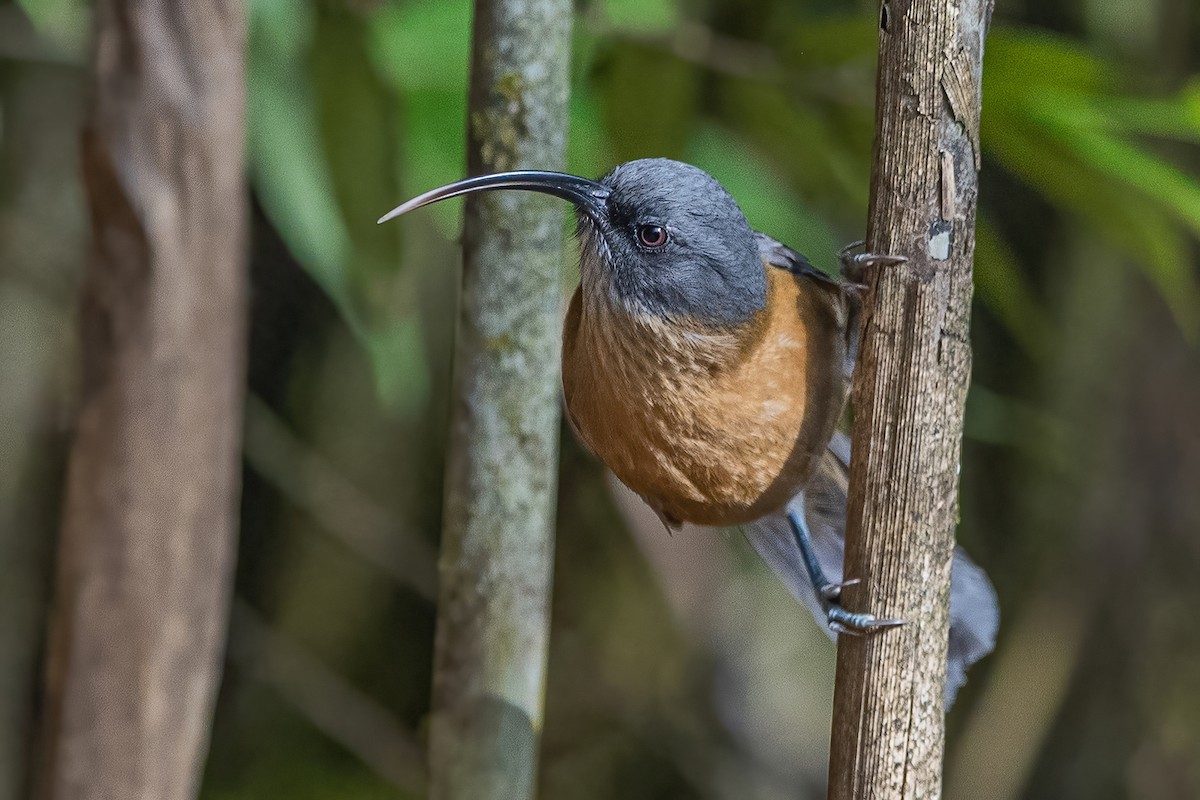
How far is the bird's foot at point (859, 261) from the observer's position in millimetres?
914

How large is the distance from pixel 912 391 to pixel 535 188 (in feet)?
1.15

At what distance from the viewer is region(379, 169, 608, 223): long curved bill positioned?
100 cm

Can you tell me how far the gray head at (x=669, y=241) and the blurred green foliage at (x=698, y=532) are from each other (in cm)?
72

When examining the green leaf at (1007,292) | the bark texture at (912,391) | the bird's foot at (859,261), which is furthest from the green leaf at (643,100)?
the bark texture at (912,391)

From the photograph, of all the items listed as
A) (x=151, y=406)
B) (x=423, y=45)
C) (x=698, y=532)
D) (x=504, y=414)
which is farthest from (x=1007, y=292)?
(x=151, y=406)

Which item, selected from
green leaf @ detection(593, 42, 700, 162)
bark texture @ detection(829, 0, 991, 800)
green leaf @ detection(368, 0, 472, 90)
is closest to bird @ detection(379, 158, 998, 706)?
bark texture @ detection(829, 0, 991, 800)

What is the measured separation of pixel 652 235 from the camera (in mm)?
1082

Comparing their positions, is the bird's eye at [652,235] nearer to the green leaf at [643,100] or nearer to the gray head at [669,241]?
the gray head at [669,241]

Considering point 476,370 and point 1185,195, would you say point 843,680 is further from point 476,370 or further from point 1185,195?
point 1185,195

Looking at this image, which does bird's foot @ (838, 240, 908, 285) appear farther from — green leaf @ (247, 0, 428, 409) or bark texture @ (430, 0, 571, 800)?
green leaf @ (247, 0, 428, 409)

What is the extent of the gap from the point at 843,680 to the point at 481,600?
37 cm

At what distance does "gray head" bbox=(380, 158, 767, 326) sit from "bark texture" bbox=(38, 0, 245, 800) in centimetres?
32

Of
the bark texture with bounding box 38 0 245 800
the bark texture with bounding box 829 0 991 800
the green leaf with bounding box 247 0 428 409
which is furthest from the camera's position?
the green leaf with bounding box 247 0 428 409

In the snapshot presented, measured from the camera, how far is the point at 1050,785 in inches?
106
